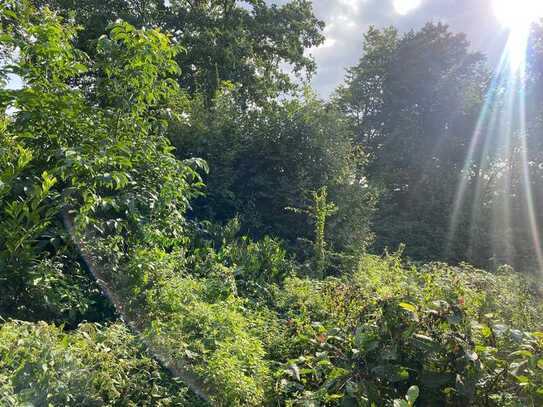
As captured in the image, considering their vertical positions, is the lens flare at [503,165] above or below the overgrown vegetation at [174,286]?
above

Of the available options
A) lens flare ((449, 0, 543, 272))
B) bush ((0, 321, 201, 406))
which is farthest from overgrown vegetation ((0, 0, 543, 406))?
lens flare ((449, 0, 543, 272))

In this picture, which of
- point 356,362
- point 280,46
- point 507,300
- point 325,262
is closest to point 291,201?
point 325,262

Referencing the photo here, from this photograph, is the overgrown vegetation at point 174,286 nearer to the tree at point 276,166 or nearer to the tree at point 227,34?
the tree at point 276,166

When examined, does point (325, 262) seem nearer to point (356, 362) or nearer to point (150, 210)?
point (150, 210)

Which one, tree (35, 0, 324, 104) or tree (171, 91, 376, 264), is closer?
tree (171, 91, 376, 264)

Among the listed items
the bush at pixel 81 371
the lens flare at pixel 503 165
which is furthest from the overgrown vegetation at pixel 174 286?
the lens flare at pixel 503 165

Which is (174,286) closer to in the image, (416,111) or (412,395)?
(412,395)

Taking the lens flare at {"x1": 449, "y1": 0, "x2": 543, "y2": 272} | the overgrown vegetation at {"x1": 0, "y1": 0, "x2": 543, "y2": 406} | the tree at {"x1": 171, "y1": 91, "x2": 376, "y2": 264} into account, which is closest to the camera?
the overgrown vegetation at {"x1": 0, "y1": 0, "x2": 543, "y2": 406}

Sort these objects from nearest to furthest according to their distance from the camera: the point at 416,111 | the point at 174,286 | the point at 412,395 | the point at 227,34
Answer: the point at 412,395 < the point at 174,286 < the point at 227,34 < the point at 416,111

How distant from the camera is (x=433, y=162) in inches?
468

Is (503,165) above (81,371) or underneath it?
above

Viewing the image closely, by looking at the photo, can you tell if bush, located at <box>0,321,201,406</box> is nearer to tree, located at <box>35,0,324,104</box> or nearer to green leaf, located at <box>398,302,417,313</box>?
green leaf, located at <box>398,302,417,313</box>

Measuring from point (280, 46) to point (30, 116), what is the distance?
10068 mm

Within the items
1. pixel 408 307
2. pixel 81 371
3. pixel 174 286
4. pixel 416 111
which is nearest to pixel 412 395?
pixel 408 307
